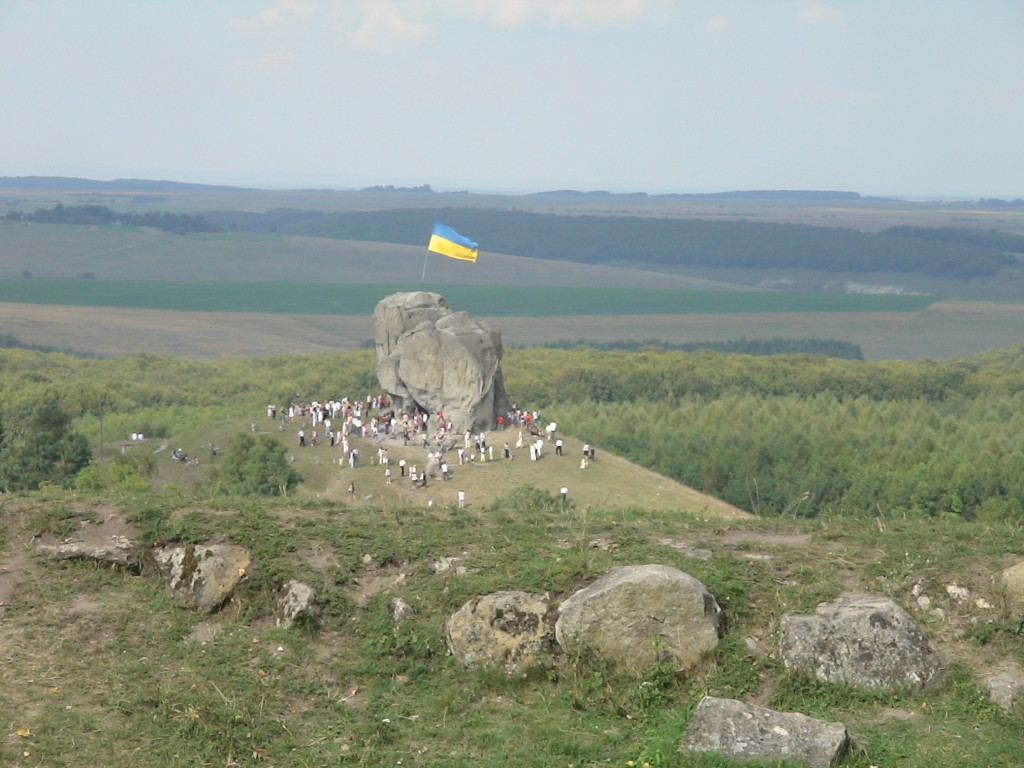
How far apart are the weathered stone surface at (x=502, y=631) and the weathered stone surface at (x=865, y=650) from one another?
3.07 metres

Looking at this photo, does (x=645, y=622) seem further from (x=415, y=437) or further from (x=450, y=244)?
(x=450, y=244)

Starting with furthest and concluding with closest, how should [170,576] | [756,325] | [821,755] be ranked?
1. [756,325]
2. [170,576]
3. [821,755]

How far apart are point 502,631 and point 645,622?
1829mm

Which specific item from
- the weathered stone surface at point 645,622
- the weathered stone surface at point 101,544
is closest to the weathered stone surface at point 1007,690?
the weathered stone surface at point 645,622

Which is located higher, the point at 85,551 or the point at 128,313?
the point at 85,551

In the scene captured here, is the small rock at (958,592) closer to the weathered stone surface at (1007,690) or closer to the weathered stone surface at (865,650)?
the weathered stone surface at (865,650)

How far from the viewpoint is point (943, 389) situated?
339ft

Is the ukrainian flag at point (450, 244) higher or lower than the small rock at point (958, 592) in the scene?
higher

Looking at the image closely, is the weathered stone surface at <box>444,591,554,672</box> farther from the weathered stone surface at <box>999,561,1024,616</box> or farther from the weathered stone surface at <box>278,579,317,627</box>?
the weathered stone surface at <box>999,561,1024,616</box>

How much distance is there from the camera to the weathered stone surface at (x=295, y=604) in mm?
17234

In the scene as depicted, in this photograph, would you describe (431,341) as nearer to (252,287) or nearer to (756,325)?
(756,325)

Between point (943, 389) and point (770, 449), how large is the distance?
139 ft

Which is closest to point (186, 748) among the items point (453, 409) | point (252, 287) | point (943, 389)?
point (453, 409)

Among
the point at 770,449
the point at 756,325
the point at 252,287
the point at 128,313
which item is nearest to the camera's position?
the point at 770,449
